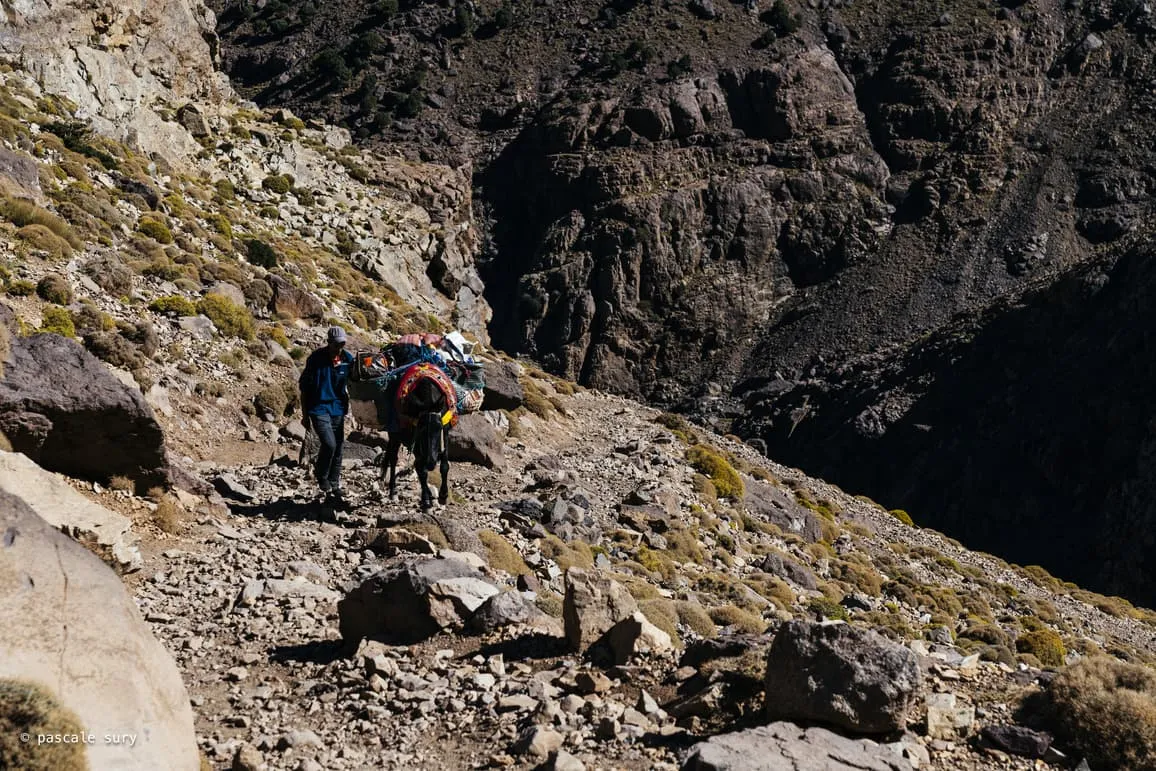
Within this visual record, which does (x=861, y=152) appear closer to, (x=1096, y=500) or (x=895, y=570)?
(x=1096, y=500)

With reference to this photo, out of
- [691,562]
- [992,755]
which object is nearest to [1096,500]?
[691,562]

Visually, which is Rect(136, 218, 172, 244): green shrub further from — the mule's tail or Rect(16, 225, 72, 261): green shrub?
the mule's tail

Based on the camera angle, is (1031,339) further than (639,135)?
No

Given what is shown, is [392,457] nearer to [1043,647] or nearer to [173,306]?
A: [173,306]

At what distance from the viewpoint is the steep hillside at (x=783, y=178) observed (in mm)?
68812

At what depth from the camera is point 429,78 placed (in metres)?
90.2

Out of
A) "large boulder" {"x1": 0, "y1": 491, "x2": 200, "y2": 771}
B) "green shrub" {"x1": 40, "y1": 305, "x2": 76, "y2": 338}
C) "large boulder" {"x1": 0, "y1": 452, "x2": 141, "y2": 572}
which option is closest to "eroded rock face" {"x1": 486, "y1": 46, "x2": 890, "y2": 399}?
"green shrub" {"x1": 40, "y1": 305, "x2": 76, "y2": 338}

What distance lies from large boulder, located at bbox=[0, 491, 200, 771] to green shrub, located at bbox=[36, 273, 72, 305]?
12129mm

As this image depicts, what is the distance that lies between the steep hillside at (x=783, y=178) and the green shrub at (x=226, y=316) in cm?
5121

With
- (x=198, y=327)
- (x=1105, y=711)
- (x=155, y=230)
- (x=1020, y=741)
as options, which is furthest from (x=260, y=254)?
(x=1105, y=711)

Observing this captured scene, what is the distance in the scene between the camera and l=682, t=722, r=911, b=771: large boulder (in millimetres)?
5391

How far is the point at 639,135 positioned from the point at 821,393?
29217 mm

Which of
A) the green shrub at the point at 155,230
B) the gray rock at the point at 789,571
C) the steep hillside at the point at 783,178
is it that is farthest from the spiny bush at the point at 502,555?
the steep hillside at the point at 783,178

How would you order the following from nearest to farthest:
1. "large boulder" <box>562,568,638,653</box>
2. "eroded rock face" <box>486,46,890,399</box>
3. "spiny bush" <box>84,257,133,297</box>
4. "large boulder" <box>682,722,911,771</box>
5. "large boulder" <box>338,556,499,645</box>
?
"large boulder" <box>682,722,911,771</box>, "large boulder" <box>562,568,638,653</box>, "large boulder" <box>338,556,499,645</box>, "spiny bush" <box>84,257,133,297</box>, "eroded rock face" <box>486,46,890,399</box>
